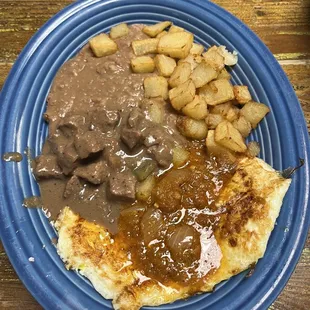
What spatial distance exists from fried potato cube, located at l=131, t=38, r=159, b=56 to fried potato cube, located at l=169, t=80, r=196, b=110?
0.47 meters

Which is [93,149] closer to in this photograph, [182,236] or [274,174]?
[182,236]

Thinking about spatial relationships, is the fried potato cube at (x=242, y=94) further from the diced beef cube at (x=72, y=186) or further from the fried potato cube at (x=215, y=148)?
the diced beef cube at (x=72, y=186)

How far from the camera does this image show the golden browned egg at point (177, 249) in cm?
323

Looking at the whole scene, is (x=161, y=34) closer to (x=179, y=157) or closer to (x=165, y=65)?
(x=165, y=65)

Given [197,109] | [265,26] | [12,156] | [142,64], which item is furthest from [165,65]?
[12,156]

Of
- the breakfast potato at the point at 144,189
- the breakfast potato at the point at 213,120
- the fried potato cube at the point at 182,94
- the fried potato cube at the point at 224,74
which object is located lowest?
the breakfast potato at the point at 144,189

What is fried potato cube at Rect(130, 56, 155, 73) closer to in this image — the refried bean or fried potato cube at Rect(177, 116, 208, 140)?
the refried bean

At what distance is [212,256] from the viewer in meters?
3.32

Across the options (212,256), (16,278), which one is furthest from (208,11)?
(16,278)

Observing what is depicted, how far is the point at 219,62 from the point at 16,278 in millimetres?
2526

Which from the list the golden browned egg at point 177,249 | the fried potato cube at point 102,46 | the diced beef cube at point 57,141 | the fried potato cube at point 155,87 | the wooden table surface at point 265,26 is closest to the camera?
the golden browned egg at point 177,249

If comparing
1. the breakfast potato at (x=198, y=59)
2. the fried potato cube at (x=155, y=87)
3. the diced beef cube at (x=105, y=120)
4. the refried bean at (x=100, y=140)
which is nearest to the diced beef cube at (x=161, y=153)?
the refried bean at (x=100, y=140)

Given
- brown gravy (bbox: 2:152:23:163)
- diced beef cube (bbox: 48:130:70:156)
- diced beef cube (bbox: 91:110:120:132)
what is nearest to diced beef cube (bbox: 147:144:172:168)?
diced beef cube (bbox: 91:110:120:132)

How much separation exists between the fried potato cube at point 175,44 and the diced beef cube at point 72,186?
51.3 inches
